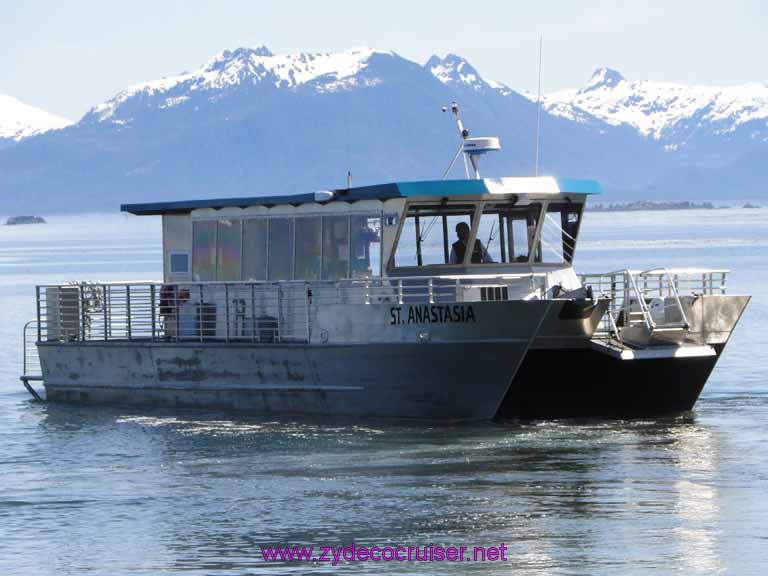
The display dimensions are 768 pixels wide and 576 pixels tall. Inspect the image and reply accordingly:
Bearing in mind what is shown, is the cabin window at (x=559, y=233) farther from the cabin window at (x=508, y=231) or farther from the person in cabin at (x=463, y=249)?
the person in cabin at (x=463, y=249)

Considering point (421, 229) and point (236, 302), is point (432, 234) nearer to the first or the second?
point (421, 229)

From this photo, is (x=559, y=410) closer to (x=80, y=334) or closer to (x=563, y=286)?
(x=563, y=286)

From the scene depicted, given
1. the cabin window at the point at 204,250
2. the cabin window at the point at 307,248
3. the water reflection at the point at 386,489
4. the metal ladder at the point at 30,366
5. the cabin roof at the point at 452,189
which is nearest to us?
the water reflection at the point at 386,489

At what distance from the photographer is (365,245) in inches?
936

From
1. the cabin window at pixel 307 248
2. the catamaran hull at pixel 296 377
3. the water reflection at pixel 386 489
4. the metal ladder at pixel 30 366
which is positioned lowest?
the metal ladder at pixel 30 366

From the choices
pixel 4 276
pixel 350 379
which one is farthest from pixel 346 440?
pixel 4 276

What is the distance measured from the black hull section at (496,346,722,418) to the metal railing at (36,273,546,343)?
1229 mm

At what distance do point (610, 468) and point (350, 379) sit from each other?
455cm

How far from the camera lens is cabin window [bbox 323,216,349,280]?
24000mm

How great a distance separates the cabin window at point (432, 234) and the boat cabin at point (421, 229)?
14 mm

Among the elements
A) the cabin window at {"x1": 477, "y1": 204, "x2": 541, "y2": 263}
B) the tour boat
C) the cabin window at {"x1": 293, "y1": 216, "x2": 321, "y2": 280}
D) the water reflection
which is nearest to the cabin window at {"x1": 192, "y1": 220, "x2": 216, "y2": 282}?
the tour boat

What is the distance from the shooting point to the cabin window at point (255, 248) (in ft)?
83.5

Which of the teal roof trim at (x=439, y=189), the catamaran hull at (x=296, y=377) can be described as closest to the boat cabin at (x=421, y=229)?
the teal roof trim at (x=439, y=189)

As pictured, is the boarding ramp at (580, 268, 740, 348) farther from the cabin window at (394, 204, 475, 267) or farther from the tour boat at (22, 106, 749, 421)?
the cabin window at (394, 204, 475, 267)
